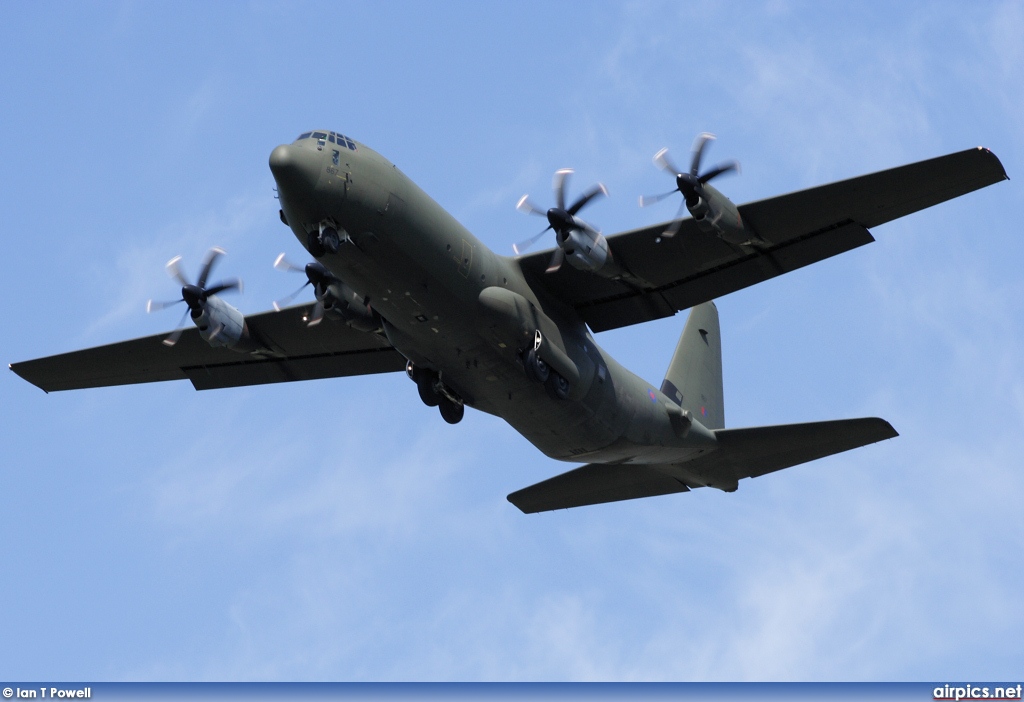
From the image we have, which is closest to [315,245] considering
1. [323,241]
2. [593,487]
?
[323,241]

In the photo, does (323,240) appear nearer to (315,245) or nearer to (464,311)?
(315,245)

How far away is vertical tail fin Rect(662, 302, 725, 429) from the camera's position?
3741cm

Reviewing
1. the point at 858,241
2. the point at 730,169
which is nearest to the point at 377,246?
the point at 730,169

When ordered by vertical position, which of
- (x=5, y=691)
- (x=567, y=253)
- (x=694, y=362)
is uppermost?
(x=694, y=362)

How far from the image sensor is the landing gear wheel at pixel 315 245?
26750 millimetres

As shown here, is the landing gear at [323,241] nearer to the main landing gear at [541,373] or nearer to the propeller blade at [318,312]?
the propeller blade at [318,312]

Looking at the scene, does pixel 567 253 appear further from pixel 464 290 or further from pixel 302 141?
pixel 302 141

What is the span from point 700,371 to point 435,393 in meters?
10.5

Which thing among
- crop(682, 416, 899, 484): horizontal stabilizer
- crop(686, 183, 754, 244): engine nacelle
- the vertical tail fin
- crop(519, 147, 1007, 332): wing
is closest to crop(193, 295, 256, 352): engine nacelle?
crop(519, 147, 1007, 332): wing

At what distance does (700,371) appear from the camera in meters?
38.7

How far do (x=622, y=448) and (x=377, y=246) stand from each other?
9.03 meters

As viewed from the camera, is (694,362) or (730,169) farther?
(694,362)

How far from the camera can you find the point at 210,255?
3188cm

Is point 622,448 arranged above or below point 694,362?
below
